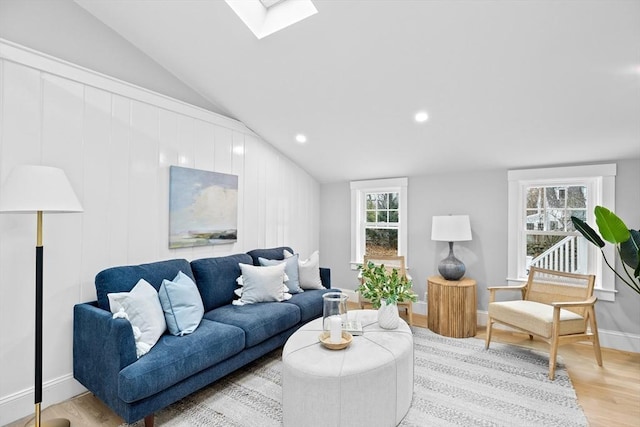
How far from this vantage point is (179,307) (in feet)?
7.98

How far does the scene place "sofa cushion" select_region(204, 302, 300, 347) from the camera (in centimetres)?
264

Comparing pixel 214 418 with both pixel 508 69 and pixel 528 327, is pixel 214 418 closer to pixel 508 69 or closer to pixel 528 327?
pixel 528 327

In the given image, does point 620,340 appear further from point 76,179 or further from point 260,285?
point 76,179

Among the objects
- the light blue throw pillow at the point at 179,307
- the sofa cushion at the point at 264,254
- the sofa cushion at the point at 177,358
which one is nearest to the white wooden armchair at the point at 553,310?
the sofa cushion at the point at 264,254

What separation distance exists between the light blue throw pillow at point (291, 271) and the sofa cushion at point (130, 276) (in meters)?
0.89

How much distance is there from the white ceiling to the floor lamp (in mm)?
1582

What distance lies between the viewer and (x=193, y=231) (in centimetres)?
330

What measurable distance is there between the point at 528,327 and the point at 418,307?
61.9 inches

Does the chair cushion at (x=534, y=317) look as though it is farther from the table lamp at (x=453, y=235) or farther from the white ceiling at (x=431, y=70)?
the white ceiling at (x=431, y=70)

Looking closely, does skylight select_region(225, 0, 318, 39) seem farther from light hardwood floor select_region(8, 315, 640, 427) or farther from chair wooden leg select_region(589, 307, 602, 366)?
chair wooden leg select_region(589, 307, 602, 366)

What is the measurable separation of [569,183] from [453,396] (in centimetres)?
270

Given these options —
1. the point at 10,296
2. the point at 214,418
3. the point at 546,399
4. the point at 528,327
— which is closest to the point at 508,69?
the point at 528,327

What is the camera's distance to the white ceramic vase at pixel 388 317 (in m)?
2.47

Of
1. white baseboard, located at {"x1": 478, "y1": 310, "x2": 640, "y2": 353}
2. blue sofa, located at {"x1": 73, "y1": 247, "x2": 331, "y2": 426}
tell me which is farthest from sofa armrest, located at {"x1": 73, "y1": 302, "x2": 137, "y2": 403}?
white baseboard, located at {"x1": 478, "y1": 310, "x2": 640, "y2": 353}
